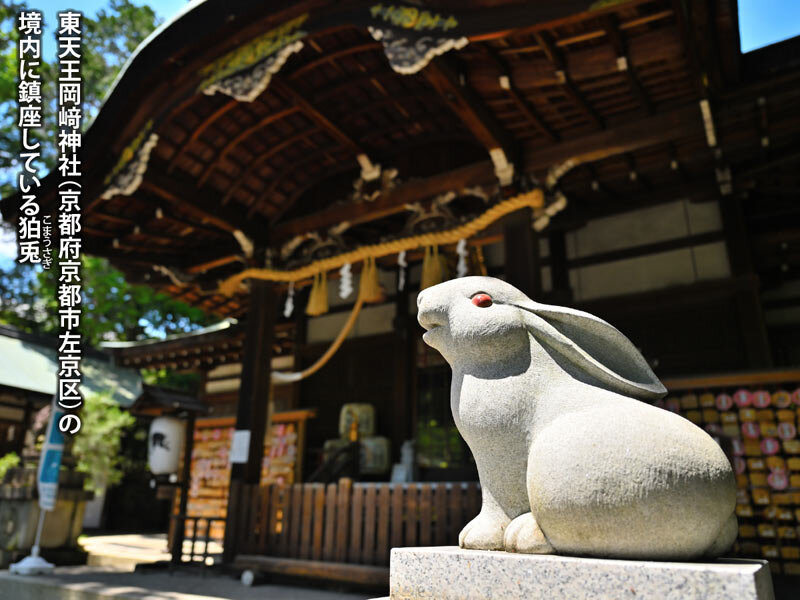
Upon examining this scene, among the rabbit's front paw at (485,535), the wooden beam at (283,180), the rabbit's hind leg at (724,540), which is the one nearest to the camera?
the rabbit's hind leg at (724,540)

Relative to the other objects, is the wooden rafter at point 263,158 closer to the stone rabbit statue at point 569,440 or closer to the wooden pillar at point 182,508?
the wooden pillar at point 182,508

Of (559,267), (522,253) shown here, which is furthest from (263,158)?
(559,267)

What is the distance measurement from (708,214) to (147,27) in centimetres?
2048

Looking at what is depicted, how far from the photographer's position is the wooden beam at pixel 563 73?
14.9ft

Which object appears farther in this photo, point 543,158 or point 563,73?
point 543,158

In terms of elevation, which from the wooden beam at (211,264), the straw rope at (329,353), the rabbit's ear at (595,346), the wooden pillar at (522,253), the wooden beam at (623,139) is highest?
the wooden beam at (623,139)

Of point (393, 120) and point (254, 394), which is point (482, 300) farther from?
point (254, 394)

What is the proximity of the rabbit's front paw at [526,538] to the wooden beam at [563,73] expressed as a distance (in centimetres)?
380

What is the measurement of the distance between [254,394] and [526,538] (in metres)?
5.52

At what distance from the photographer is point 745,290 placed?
670cm

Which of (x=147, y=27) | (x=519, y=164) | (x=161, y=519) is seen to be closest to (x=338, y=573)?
(x=519, y=164)

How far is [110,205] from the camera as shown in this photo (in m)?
7.20

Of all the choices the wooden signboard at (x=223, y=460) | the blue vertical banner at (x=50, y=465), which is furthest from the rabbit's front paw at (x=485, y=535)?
the wooden signboard at (x=223, y=460)

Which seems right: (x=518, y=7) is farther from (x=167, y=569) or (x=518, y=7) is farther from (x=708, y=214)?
(x=167, y=569)
